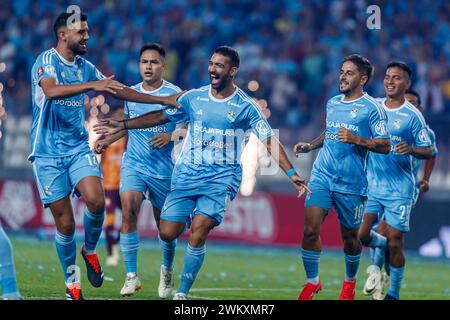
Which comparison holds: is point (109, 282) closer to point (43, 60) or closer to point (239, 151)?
point (239, 151)

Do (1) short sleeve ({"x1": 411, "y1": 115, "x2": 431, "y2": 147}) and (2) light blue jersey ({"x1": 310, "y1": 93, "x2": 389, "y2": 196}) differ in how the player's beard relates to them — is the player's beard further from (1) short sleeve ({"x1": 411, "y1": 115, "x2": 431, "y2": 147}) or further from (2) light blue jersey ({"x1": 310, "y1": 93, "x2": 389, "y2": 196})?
(1) short sleeve ({"x1": 411, "y1": 115, "x2": 431, "y2": 147})

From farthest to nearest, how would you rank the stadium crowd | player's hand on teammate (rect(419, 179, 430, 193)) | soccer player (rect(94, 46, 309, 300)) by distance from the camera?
the stadium crowd
player's hand on teammate (rect(419, 179, 430, 193))
soccer player (rect(94, 46, 309, 300))

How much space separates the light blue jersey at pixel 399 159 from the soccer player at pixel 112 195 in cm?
464

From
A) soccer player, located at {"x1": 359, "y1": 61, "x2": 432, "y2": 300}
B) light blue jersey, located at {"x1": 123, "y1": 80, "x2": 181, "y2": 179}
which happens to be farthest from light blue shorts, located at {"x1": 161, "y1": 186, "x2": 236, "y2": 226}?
soccer player, located at {"x1": 359, "y1": 61, "x2": 432, "y2": 300}

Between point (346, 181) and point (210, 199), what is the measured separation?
168cm

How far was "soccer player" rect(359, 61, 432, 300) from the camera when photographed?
12.8 m

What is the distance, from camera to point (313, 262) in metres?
11.8

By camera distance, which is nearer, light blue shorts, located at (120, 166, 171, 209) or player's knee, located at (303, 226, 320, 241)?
player's knee, located at (303, 226, 320, 241)

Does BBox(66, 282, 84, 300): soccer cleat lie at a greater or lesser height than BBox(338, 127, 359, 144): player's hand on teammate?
lesser

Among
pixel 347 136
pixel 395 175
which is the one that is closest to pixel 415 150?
pixel 395 175

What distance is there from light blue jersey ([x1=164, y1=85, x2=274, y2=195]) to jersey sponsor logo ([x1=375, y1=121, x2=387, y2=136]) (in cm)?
131

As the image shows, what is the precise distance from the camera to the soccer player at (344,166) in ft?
38.5

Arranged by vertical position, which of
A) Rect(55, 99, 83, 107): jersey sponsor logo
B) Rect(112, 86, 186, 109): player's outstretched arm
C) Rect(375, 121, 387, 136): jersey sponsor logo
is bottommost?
Rect(375, 121, 387, 136): jersey sponsor logo

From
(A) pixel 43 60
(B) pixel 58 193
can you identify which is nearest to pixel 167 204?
(B) pixel 58 193
